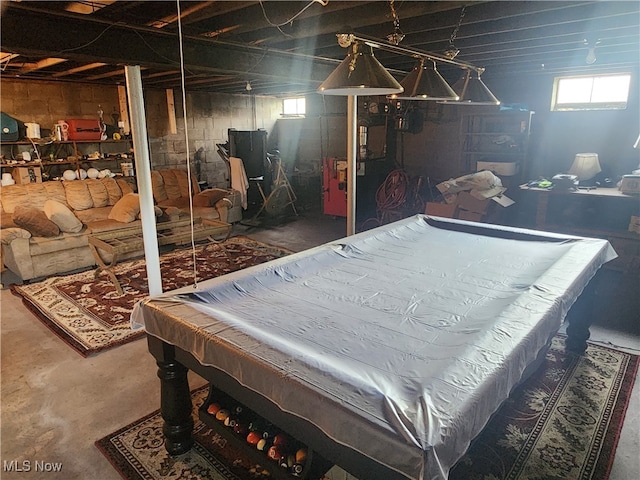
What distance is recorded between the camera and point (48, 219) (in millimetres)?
4672

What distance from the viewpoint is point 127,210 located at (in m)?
5.31

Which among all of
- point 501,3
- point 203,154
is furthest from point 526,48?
point 203,154

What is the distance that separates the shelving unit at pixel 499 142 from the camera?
230 inches

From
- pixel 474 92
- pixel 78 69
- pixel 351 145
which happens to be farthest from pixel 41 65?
pixel 474 92

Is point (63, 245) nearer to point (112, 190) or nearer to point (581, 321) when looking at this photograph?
point (112, 190)

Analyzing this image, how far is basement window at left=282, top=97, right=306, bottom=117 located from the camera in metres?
9.10

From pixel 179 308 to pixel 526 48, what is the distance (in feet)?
13.5

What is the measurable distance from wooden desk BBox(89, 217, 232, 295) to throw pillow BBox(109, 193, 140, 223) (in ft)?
1.35

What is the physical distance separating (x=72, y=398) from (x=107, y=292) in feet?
5.69

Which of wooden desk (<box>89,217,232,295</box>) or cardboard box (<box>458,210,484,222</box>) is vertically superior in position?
cardboard box (<box>458,210,484,222</box>)

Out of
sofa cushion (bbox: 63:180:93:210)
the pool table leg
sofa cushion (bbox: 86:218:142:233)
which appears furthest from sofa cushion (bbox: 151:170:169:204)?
the pool table leg

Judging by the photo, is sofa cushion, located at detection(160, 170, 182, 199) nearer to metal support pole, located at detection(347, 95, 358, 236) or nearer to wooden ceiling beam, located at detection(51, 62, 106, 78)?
wooden ceiling beam, located at detection(51, 62, 106, 78)

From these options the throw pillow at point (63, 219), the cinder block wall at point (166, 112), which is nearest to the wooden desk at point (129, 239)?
the throw pillow at point (63, 219)

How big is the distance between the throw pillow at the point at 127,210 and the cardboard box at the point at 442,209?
385cm
